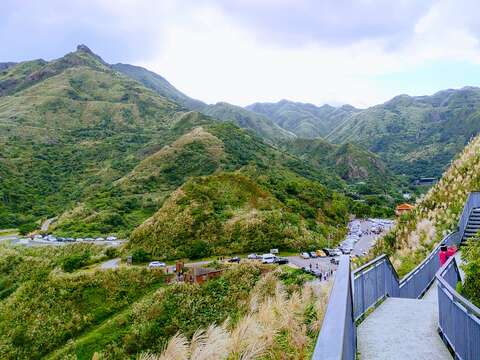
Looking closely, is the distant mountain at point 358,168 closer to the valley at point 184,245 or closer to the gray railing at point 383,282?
the valley at point 184,245

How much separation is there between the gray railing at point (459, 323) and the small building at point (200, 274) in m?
34.7

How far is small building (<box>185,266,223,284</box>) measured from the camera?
38572mm

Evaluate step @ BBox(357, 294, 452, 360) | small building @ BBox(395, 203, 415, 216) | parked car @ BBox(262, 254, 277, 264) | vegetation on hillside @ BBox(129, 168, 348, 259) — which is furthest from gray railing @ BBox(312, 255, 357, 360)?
vegetation on hillside @ BBox(129, 168, 348, 259)

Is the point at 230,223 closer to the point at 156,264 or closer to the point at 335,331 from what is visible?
the point at 156,264

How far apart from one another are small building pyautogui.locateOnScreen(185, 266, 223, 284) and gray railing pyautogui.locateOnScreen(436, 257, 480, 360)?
114ft

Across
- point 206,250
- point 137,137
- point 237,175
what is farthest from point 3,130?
point 206,250

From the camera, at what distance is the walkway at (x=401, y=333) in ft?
15.4

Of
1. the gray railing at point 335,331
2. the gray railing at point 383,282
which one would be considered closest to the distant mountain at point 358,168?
the gray railing at point 383,282

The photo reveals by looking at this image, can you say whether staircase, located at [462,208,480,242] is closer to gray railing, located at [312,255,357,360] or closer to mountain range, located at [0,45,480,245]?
gray railing, located at [312,255,357,360]

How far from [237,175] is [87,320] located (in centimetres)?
3752

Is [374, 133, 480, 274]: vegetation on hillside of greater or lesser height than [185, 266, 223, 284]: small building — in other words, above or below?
above

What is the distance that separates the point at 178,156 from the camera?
110 m

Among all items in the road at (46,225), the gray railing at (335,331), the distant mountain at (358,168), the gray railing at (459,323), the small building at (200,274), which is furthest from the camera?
the distant mountain at (358,168)

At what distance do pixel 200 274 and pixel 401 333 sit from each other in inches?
1387
